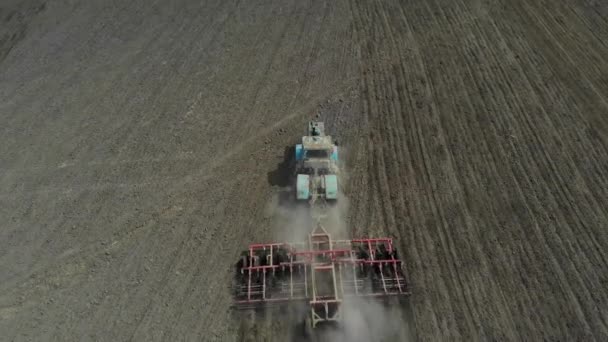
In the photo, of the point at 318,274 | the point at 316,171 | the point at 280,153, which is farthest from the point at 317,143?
the point at 318,274

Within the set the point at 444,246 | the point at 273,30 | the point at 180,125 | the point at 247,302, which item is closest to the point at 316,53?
the point at 273,30

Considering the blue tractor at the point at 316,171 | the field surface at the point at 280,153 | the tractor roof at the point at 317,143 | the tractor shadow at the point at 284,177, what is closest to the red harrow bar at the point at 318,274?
the field surface at the point at 280,153

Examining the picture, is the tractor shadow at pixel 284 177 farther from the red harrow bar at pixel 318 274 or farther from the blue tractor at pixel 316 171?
the red harrow bar at pixel 318 274

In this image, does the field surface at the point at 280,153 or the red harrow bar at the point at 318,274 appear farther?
the field surface at the point at 280,153

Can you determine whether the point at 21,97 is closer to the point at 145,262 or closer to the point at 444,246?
the point at 145,262

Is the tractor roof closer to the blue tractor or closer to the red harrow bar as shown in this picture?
the blue tractor

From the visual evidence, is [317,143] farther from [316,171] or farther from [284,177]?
[284,177]
